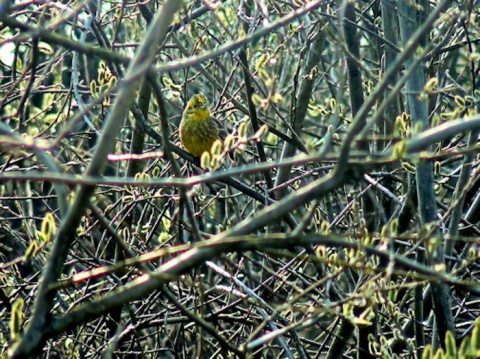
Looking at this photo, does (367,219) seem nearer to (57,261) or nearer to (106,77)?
(106,77)

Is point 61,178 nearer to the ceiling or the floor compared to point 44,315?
nearer to the ceiling

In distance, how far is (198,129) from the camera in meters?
6.35

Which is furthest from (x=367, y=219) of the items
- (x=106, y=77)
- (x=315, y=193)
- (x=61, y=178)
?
(x=61, y=178)

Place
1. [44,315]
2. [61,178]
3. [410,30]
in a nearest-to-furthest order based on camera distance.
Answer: [61,178], [44,315], [410,30]

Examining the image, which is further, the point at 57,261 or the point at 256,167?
the point at 57,261

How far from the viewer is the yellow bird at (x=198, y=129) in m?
6.20

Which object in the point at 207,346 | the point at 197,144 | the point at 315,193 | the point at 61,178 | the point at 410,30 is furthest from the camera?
the point at 197,144

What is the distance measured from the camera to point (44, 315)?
2652mm

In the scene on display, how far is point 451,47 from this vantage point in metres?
4.80

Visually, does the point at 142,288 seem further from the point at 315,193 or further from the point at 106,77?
the point at 106,77

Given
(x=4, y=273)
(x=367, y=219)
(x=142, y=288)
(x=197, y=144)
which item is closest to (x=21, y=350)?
(x=142, y=288)

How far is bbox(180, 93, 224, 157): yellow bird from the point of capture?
6195 mm

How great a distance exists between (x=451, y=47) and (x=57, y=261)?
9.64 ft

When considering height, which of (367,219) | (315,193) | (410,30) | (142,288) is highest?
(410,30)
